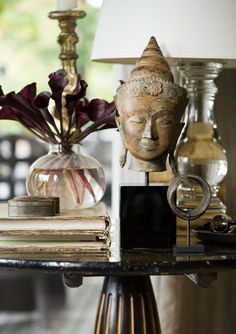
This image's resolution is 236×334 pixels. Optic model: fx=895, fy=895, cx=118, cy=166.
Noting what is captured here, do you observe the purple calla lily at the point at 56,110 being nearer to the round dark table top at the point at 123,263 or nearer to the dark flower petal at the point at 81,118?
the dark flower petal at the point at 81,118

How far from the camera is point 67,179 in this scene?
1.61 meters

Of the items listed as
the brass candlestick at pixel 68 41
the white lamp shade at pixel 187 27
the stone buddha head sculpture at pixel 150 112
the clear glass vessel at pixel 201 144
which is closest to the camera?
the stone buddha head sculpture at pixel 150 112

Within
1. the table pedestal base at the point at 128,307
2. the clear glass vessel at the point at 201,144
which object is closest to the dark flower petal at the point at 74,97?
the clear glass vessel at the point at 201,144

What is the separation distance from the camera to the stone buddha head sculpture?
148cm

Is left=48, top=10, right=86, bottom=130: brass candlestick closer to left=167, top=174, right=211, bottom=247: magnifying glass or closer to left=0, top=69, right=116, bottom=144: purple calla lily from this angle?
left=0, top=69, right=116, bottom=144: purple calla lily

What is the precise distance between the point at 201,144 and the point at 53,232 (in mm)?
431

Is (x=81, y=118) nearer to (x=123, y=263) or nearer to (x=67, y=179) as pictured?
(x=67, y=179)

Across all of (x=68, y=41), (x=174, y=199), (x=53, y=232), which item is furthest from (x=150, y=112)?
(x=68, y=41)

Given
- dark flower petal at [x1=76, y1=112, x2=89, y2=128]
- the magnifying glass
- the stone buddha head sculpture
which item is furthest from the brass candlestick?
the magnifying glass

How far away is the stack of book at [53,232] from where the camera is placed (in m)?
1.41

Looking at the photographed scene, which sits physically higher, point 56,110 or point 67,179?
point 56,110

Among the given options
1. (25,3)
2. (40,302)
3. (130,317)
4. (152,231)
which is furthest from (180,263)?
(25,3)

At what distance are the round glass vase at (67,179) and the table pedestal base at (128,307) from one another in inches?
6.5

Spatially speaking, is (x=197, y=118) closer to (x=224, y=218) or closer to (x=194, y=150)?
(x=194, y=150)
